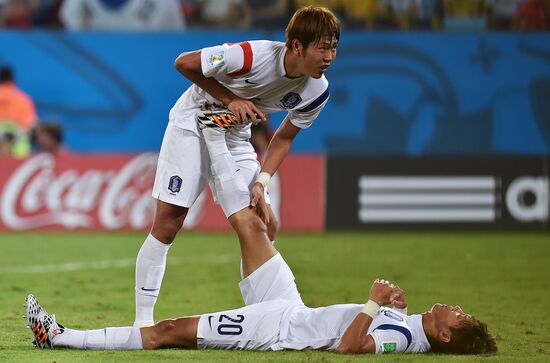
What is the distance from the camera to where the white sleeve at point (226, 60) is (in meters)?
6.69

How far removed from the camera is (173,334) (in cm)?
636

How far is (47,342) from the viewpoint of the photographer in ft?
21.0

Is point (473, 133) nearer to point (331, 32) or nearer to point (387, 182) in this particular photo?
point (387, 182)

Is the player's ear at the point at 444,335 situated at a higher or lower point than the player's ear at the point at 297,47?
lower

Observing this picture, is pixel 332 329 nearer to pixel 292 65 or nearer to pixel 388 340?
pixel 388 340

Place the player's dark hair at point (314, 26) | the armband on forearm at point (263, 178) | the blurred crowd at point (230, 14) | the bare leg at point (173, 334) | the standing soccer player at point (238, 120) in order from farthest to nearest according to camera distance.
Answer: the blurred crowd at point (230, 14) < the armband on forearm at point (263, 178) < the standing soccer player at point (238, 120) < the player's dark hair at point (314, 26) < the bare leg at point (173, 334)

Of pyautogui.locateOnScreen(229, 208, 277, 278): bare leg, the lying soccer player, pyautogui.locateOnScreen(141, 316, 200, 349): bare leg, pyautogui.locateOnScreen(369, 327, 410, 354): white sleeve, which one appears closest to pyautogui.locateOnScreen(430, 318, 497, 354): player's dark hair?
the lying soccer player

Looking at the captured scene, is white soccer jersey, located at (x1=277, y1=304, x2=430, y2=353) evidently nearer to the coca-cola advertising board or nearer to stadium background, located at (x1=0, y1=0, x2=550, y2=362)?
stadium background, located at (x1=0, y1=0, x2=550, y2=362)

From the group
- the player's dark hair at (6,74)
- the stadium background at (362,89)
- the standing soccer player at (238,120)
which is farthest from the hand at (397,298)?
the player's dark hair at (6,74)

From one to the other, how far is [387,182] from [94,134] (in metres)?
5.42

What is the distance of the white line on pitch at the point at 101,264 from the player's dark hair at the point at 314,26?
18.7ft

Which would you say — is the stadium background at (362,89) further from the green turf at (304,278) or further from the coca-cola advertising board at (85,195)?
the green turf at (304,278)

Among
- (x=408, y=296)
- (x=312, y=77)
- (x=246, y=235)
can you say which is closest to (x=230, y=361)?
(x=246, y=235)

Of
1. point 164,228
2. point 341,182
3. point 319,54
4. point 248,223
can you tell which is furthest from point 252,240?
point 341,182
